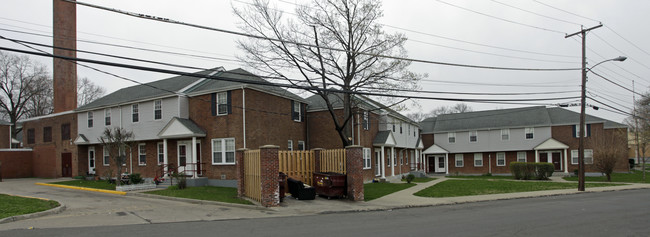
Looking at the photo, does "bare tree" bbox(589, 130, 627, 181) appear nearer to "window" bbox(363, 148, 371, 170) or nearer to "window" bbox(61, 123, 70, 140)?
"window" bbox(363, 148, 371, 170)

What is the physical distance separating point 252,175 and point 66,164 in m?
21.8

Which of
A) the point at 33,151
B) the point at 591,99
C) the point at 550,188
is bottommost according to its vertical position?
the point at 550,188

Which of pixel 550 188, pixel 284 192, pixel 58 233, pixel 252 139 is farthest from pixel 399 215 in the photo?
pixel 550 188

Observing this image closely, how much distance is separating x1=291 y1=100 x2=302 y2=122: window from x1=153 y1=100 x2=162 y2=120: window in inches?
317

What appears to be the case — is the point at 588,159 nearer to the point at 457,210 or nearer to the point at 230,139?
the point at 457,210

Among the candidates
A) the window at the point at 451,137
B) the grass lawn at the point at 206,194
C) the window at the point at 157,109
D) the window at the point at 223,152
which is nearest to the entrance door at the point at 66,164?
the window at the point at 157,109

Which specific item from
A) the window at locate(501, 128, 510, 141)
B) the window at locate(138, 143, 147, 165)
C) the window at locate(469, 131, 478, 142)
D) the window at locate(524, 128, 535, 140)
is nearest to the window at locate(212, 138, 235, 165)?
the window at locate(138, 143, 147, 165)

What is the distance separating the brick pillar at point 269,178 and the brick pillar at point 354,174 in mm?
3411

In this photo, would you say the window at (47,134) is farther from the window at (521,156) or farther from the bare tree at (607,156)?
the window at (521,156)

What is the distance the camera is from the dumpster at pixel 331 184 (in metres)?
18.0

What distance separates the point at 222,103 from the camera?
24.0 metres

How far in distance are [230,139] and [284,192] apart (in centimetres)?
673

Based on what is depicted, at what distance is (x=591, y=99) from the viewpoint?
24.9 metres

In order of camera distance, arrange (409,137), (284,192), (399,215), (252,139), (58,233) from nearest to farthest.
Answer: (58,233) < (399,215) < (284,192) < (252,139) < (409,137)
